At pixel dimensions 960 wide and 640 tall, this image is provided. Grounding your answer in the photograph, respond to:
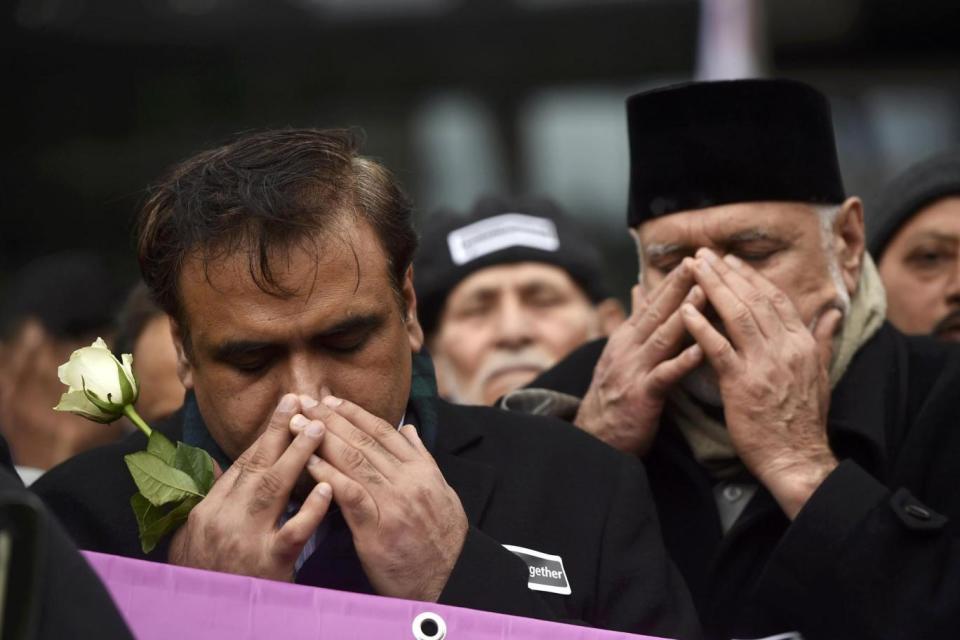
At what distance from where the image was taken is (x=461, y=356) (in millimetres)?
5672

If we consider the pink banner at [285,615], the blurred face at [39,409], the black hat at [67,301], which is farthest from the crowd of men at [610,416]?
the black hat at [67,301]

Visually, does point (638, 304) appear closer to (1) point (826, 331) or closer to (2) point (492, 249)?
(1) point (826, 331)

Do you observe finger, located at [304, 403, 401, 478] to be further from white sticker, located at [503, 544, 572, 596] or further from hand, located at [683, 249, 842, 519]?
hand, located at [683, 249, 842, 519]

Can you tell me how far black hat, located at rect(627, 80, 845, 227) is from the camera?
410 cm

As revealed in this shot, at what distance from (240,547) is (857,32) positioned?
9.32 m

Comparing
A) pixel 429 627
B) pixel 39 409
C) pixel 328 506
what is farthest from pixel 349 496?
pixel 39 409

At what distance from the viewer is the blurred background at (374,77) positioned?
10.8 metres

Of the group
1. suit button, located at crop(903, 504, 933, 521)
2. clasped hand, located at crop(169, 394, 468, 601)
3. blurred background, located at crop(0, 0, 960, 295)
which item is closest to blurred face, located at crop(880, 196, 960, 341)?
suit button, located at crop(903, 504, 933, 521)

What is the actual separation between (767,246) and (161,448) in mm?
1641

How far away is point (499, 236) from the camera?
579 centimetres

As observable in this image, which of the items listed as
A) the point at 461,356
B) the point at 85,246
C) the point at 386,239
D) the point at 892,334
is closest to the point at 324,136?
the point at 386,239

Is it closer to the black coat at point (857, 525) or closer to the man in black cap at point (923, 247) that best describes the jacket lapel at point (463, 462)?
the black coat at point (857, 525)

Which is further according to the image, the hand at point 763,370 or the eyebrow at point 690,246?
the eyebrow at point 690,246

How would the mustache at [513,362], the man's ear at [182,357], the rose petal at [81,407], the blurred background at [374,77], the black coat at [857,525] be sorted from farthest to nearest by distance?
1. the blurred background at [374,77]
2. the mustache at [513,362]
3. the black coat at [857,525]
4. the man's ear at [182,357]
5. the rose petal at [81,407]
